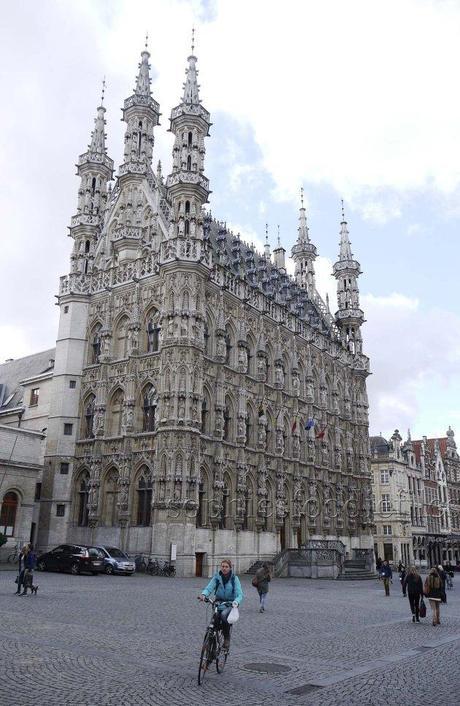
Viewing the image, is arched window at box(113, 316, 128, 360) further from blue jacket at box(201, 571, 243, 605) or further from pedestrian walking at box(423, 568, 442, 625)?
blue jacket at box(201, 571, 243, 605)

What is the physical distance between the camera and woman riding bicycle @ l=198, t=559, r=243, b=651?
10.3m

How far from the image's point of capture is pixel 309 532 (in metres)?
51.5

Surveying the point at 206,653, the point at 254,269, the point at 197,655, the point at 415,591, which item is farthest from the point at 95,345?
the point at 206,653

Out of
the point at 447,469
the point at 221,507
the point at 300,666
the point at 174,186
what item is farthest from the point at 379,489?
the point at 300,666

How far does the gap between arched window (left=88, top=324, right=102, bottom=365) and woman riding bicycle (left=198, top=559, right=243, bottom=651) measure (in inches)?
1395

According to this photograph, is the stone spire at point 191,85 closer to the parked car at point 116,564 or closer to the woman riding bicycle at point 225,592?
the parked car at point 116,564

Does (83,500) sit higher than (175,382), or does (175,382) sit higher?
(175,382)

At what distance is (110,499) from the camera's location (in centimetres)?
4084

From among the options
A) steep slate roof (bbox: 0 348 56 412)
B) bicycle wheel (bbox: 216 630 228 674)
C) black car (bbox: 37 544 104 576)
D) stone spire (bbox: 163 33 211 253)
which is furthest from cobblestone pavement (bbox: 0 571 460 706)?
steep slate roof (bbox: 0 348 56 412)

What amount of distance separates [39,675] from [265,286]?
45.9m

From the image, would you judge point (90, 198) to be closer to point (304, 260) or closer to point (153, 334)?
point (153, 334)

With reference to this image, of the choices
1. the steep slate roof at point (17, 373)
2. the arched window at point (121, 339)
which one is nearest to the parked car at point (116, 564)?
the arched window at point (121, 339)

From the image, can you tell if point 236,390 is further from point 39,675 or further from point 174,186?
point 39,675

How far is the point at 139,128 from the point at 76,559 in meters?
32.6
